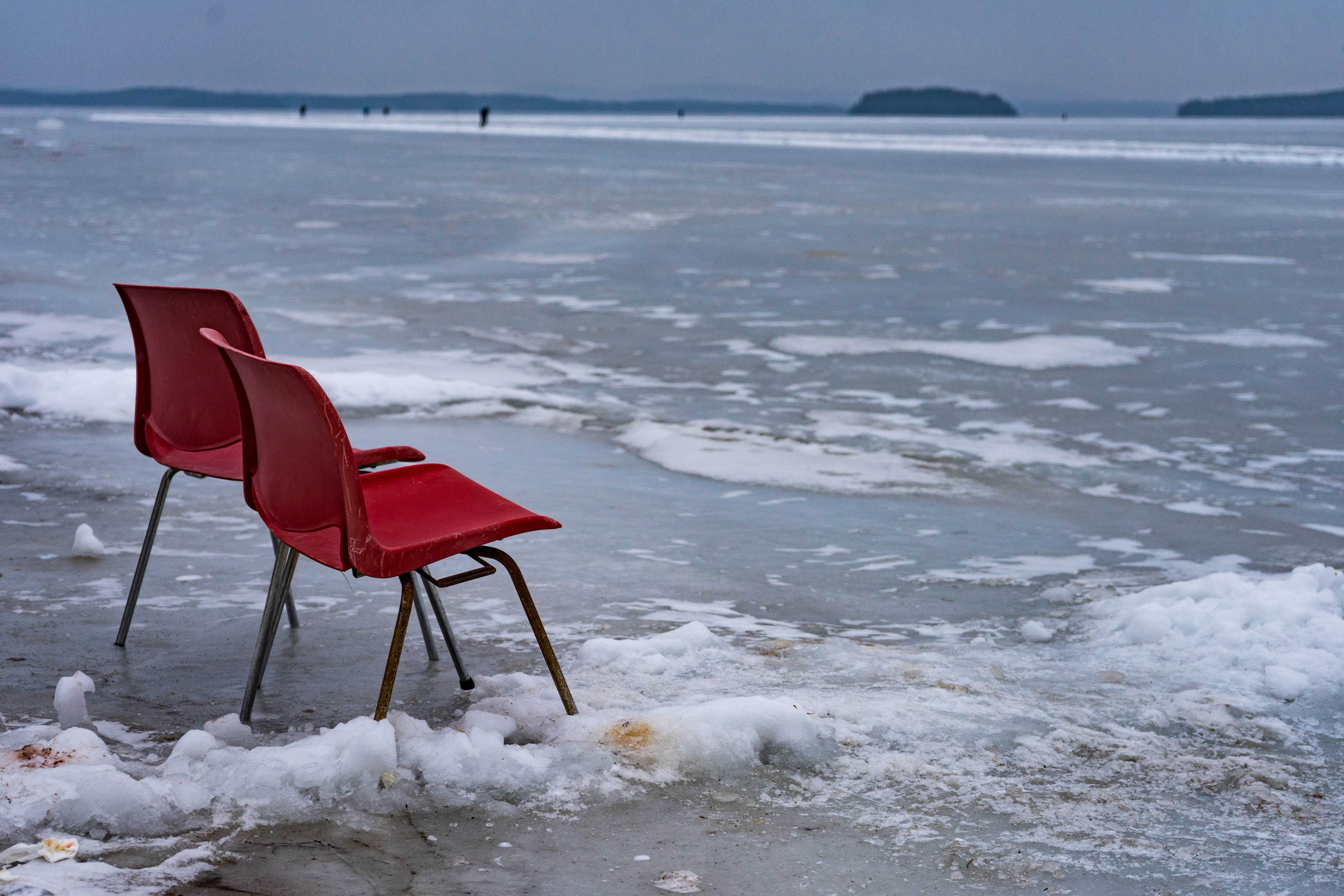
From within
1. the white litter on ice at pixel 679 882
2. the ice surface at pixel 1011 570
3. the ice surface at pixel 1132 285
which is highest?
the ice surface at pixel 1132 285

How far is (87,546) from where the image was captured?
15.3 feet

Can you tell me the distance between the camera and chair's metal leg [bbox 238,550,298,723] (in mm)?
3209

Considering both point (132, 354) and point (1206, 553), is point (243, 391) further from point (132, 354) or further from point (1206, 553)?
point (132, 354)

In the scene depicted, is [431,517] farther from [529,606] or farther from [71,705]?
[71,705]

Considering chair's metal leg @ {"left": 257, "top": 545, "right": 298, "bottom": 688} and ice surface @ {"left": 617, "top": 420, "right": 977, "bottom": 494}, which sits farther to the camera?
ice surface @ {"left": 617, "top": 420, "right": 977, "bottom": 494}

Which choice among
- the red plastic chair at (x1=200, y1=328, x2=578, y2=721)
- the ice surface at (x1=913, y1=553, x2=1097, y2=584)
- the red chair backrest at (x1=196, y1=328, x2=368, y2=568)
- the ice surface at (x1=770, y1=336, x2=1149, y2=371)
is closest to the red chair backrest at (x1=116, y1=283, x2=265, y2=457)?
the red chair backrest at (x1=196, y1=328, x2=368, y2=568)

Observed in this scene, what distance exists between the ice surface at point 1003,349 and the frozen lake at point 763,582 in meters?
0.06

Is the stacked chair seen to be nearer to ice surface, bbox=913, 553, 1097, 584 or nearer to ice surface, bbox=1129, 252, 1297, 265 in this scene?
ice surface, bbox=913, 553, 1097, 584

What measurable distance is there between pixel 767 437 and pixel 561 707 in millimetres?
3447

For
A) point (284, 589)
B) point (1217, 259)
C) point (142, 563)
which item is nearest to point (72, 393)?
point (142, 563)

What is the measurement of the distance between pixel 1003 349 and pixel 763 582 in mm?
5303

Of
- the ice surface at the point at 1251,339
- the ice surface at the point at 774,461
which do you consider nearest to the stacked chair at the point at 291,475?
the ice surface at the point at 774,461

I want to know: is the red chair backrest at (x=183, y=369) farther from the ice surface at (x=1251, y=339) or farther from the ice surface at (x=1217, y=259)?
the ice surface at (x=1217, y=259)

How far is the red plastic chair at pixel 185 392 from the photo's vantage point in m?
3.75
